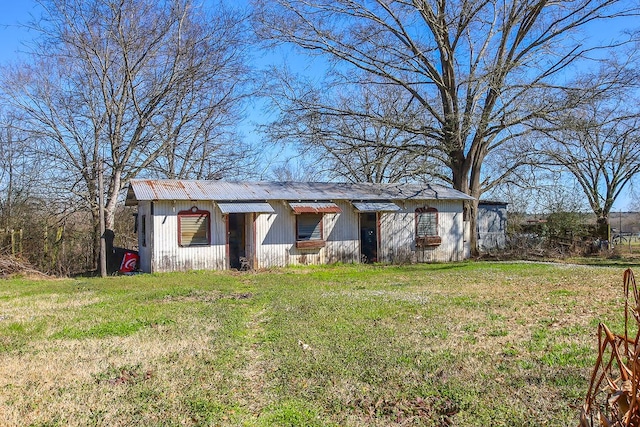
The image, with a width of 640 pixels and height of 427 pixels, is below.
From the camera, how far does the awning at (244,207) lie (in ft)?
53.0

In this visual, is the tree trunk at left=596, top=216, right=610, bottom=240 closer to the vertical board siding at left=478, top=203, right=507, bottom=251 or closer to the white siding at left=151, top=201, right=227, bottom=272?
the vertical board siding at left=478, top=203, right=507, bottom=251

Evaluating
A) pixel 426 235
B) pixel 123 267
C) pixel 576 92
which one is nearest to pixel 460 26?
pixel 576 92

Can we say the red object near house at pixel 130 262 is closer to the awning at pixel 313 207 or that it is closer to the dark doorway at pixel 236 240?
the dark doorway at pixel 236 240

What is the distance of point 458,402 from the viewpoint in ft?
14.2

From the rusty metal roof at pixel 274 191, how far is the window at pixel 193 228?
58 cm

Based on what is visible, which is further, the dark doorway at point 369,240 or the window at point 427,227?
the window at point 427,227

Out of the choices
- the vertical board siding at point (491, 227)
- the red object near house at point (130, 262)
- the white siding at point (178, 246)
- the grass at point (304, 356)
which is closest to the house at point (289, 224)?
the white siding at point (178, 246)

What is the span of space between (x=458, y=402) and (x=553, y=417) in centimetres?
77

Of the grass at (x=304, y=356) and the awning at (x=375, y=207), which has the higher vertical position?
the awning at (x=375, y=207)

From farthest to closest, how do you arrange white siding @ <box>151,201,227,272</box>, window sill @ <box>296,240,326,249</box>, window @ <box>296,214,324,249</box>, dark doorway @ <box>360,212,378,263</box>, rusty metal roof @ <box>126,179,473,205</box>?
dark doorway @ <box>360,212,378,263</box> < window @ <box>296,214,324,249</box> < window sill @ <box>296,240,326,249</box> < rusty metal roof @ <box>126,179,473,205</box> < white siding @ <box>151,201,227,272</box>

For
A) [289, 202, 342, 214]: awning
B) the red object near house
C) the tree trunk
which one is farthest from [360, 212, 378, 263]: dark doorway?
the tree trunk

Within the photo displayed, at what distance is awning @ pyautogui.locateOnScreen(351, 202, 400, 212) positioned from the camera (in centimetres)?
1834

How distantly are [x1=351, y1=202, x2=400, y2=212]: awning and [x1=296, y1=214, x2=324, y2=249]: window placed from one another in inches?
61.4

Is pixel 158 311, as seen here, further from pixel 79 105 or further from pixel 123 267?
pixel 79 105
